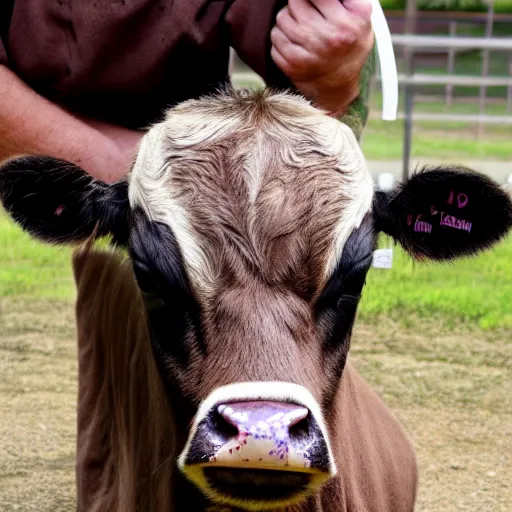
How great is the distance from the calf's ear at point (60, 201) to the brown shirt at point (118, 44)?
1.90 ft

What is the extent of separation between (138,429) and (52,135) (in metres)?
0.99

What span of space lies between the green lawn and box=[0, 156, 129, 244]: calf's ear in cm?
547

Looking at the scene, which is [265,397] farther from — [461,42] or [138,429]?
[461,42]

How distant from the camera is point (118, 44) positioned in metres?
3.99

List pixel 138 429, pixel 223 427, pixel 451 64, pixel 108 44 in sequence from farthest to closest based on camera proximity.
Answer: pixel 451 64 → pixel 108 44 → pixel 138 429 → pixel 223 427

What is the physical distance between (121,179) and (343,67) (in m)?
0.77

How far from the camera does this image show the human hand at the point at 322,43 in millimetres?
3521

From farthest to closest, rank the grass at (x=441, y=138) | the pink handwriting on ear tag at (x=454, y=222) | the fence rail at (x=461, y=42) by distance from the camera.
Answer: the grass at (x=441, y=138)
the fence rail at (x=461, y=42)
the pink handwriting on ear tag at (x=454, y=222)

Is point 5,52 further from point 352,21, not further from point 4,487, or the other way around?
point 4,487

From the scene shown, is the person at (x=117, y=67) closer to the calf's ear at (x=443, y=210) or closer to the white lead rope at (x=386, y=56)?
the white lead rope at (x=386, y=56)

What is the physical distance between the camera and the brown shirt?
3.97 meters

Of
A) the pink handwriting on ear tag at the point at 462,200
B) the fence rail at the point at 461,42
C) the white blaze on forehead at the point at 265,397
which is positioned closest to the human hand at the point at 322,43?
the pink handwriting on ear tag at the point at 462,200

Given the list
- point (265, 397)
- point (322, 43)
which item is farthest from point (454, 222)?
point (265, 397)

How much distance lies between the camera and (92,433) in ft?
14.0
